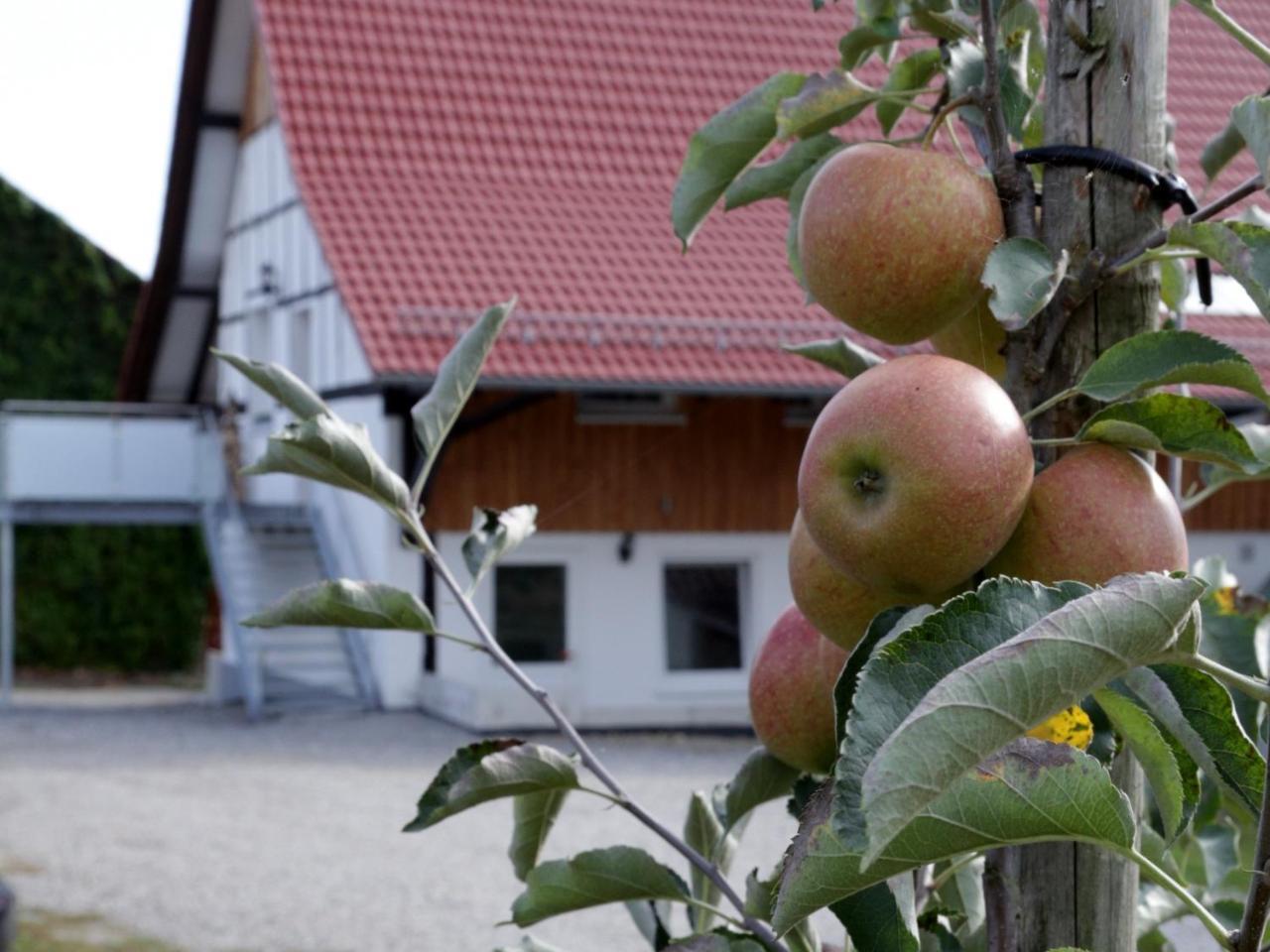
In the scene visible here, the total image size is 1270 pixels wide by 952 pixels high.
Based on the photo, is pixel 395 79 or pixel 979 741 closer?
pixel 979 741

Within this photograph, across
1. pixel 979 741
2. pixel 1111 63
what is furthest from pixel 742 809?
pixel 979 741

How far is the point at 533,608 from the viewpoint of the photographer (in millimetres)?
14281

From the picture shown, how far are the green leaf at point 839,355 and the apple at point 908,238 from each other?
0.56 ft

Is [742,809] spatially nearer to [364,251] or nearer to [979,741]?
[979,741]

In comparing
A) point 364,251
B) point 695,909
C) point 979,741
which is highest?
point 364,251

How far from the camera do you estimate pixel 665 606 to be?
14.6 meters

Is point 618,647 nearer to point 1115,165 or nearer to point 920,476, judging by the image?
point 1115,165

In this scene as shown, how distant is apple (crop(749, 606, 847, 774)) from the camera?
1.21 meters

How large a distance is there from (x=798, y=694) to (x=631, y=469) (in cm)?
1313

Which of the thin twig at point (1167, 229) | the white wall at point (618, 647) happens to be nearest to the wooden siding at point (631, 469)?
the white wall at point (618, 647)

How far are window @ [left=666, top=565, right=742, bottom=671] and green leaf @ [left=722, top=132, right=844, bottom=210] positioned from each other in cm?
1317

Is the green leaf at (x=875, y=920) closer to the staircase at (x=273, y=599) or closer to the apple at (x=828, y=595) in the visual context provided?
the apple at (x=828, y=595)

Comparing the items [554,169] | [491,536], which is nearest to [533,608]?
[554,169]

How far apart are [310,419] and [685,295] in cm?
→ 1279
